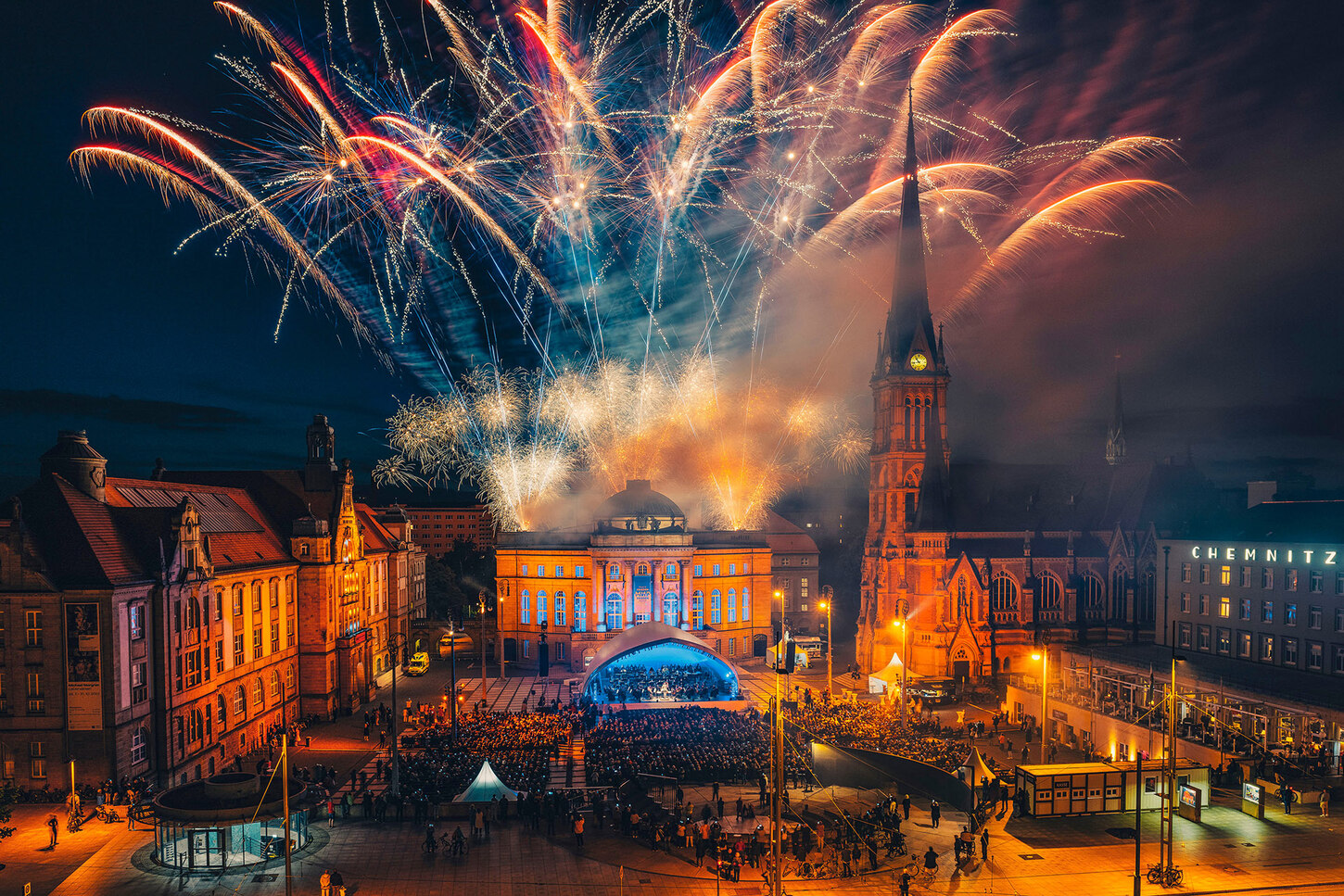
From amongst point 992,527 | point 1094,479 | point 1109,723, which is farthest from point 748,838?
point 1094,479

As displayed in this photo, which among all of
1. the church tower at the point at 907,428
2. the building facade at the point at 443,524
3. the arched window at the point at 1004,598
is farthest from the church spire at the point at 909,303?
the building facade at the point at 443,524

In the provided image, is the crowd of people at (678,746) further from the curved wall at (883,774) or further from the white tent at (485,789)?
the white tent at (485,789)

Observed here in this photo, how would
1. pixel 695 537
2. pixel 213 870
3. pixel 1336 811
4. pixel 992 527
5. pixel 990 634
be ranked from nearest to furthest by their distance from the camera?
1. pixel 213 870
2. pixel 1336 811
3. pixel 990 634
4. pixel 992 527
5. pixel 695 537

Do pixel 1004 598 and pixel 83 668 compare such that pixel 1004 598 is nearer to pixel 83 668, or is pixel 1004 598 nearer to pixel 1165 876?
pixel 1165 876

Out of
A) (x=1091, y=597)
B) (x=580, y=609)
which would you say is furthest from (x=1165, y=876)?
(x=580, y=609)

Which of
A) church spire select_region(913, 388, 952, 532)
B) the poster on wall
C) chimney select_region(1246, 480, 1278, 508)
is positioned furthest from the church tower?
the poster on wall

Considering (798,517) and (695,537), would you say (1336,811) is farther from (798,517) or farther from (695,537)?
(798,517)

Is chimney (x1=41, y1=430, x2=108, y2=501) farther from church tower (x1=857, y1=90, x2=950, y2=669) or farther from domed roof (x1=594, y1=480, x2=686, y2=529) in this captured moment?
church tower (x1=857, y1=90, x2=950, y2=669)
